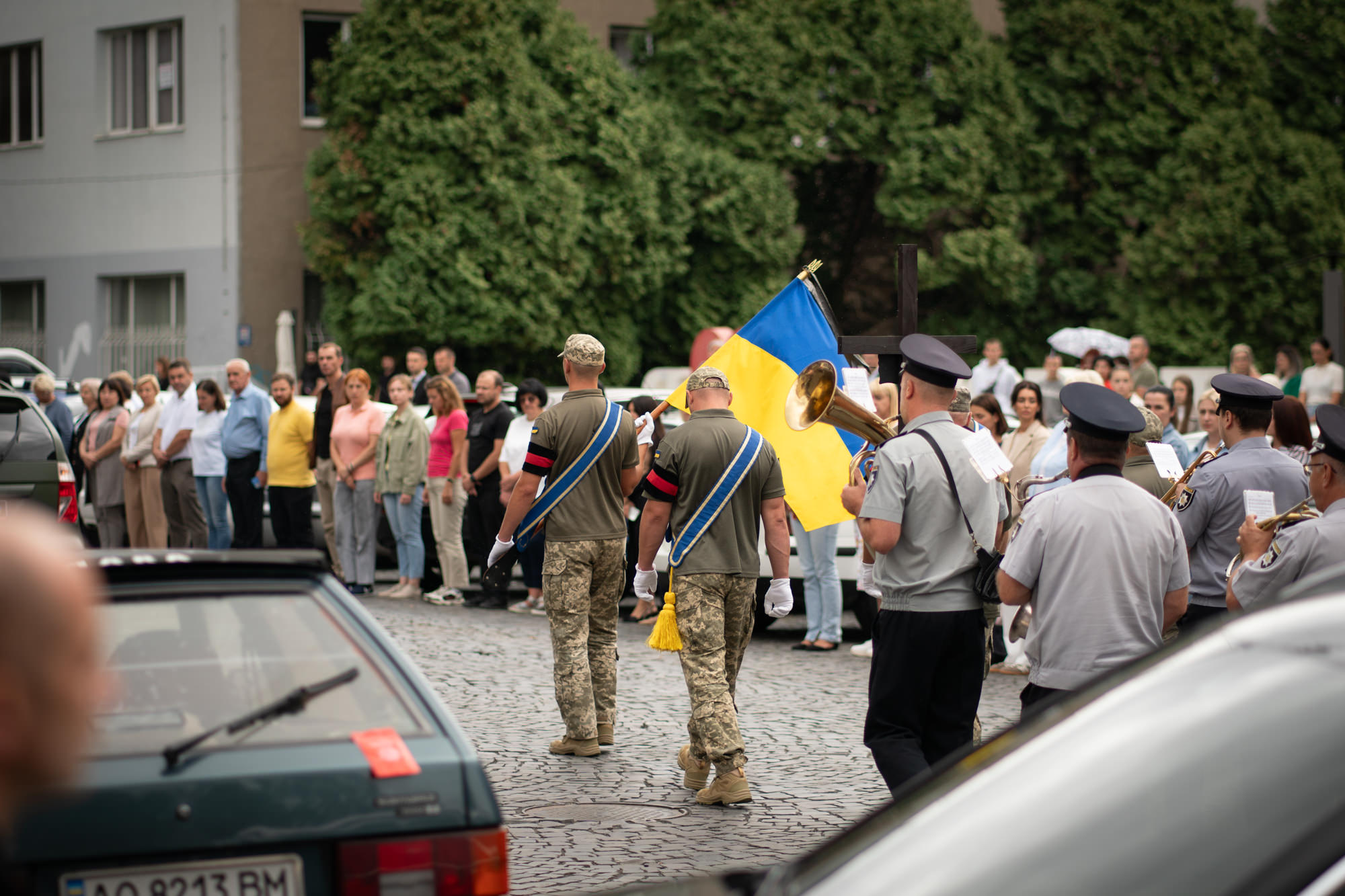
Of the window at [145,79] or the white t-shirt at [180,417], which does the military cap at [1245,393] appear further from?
the window at [145,79]

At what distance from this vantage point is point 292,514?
13.7 metres

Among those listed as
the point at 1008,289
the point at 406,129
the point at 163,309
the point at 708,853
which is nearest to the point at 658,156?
the point at 406,129

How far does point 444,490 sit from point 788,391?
5.61 meters

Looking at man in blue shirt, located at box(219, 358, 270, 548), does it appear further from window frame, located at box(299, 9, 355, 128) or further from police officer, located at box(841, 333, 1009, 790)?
window frame, located at box(299, 9, 355, 128)

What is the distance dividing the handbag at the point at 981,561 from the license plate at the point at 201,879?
9.79ft

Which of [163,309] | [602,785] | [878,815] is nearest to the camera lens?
[878,815]

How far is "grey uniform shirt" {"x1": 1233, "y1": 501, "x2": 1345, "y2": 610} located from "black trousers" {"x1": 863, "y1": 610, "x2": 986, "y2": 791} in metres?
1.02

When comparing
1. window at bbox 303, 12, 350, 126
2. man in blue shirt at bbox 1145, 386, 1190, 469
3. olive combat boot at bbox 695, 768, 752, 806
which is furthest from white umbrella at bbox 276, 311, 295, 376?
olive combat boot at bbox 695, 768, 752, 806

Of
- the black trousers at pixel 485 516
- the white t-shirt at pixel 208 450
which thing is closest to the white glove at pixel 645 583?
the black trousers at pixel 485 516

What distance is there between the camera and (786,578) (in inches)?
274

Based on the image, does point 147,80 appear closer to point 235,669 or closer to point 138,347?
point 138,347

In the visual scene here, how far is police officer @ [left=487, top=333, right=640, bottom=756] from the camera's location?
285 inches

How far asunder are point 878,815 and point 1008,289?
25.6 m

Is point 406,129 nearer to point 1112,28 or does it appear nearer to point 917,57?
point 917,57
